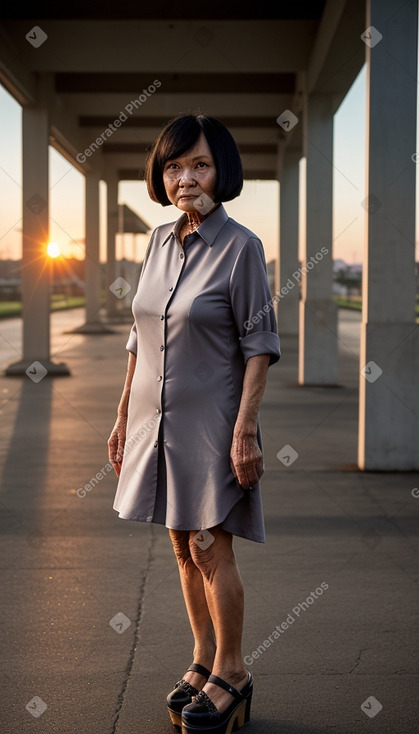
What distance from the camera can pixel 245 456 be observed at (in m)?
3.01

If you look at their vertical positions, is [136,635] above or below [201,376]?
below

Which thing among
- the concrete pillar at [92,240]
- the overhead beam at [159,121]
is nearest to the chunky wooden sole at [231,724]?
the overhead beam at [159,121]

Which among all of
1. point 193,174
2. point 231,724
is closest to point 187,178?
point 193,174

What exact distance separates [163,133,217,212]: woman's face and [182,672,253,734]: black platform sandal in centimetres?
160

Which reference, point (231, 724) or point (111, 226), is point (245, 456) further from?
point (111, 226)

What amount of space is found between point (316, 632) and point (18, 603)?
1.44 m

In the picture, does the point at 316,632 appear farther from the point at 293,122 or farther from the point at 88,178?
the point at 88,178

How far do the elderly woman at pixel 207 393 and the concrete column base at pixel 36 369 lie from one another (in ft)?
45.3

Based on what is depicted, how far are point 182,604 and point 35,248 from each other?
490 inches

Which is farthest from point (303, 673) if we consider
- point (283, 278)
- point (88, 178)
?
point (88, 178)

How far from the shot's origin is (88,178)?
3088 cm

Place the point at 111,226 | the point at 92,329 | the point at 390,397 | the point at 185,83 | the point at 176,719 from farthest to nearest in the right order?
the point at 111,226
the point at 92,329
the point at 185,83
the point at 390,397
the point at 176,719

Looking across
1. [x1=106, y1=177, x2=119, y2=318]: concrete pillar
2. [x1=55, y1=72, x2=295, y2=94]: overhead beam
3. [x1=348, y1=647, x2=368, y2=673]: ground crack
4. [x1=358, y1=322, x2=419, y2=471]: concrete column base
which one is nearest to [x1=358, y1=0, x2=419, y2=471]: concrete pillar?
[x1=358, y1=322, x2=419, y2=471]: concrete column base

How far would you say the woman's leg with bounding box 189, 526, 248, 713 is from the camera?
3109mm
